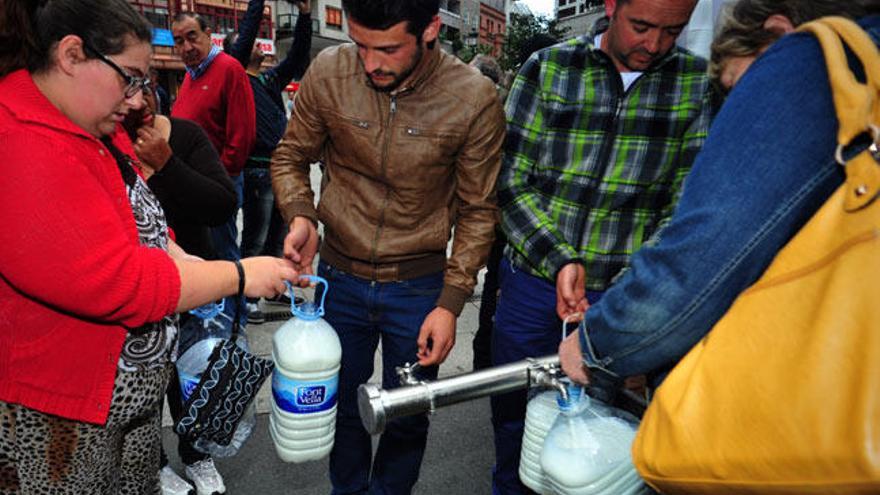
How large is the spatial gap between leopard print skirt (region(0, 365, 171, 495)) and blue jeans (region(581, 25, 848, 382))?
1357 mm

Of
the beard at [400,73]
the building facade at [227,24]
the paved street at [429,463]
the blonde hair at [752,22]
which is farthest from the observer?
the building facade at [227,24]

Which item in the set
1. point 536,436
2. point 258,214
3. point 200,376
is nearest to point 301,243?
point 200,376

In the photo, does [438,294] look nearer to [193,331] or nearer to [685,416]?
[193,331]

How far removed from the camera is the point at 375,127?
2082 millimetres

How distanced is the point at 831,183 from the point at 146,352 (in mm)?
1679

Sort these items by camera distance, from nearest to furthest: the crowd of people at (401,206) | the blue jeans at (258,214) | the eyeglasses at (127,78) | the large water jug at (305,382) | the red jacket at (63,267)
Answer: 1. the crowd of people at (401,206)
2. the red jacket at (63,267)
3. the eyeglasses at (127,78)
4. the large water jug at (305,382)
5. the blue jeans at (258,214)

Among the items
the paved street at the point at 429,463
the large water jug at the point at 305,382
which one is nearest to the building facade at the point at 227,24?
the paved street at the point at 429,463

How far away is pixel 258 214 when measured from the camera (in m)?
5.01

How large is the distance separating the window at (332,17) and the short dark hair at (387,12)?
136ft

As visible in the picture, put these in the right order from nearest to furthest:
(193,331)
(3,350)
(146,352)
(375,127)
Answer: (3,350)
(146,352)
(375,127)
(193,331)

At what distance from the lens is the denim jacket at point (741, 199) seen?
34.4 inches

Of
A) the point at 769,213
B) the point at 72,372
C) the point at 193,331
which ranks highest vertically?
the point at 769,213

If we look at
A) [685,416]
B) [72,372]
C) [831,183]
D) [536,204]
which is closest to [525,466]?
[685,416]

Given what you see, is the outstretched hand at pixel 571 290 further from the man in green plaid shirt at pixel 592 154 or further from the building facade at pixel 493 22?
the building facade at pixel 493 22
